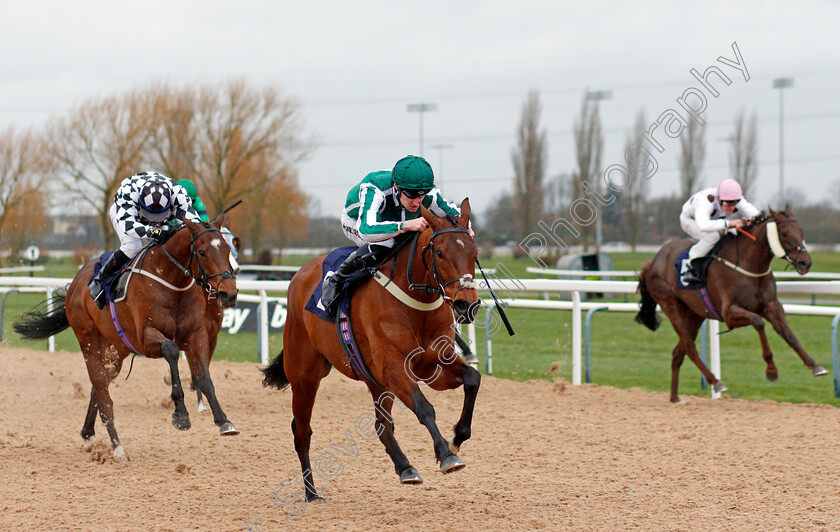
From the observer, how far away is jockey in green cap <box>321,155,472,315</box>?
3.71m

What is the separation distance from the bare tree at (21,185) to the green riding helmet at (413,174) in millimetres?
24790

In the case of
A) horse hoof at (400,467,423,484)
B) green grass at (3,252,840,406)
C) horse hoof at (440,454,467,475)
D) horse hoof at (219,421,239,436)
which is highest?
horse hoof at (440,454,467,475)

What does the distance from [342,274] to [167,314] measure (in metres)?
1.85

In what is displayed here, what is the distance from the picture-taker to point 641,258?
22094 mm

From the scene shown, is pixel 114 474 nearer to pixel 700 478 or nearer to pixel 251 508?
pixel 251 508

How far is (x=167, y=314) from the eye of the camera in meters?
5.40

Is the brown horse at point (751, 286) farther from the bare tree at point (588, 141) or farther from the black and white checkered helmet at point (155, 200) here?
the bare tree at point (588, 141)

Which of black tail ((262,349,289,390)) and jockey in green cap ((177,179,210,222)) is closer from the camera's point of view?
black tail ((262,349,289,390))

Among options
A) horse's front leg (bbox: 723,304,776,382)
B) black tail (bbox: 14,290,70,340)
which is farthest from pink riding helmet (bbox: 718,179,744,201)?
black tail (bbox: 14,290,70,340)

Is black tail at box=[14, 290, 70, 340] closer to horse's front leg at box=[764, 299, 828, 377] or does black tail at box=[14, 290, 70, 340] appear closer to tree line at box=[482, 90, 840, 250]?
horse's front leg at box=[764, 299, 828, 377]

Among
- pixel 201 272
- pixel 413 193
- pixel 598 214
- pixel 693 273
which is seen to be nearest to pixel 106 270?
pixel 201 272

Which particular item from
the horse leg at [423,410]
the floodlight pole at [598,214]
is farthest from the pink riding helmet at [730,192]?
the floodlight pole at [598,214]

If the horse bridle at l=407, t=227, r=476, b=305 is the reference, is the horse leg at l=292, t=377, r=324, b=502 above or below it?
below

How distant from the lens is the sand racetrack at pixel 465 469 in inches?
151
